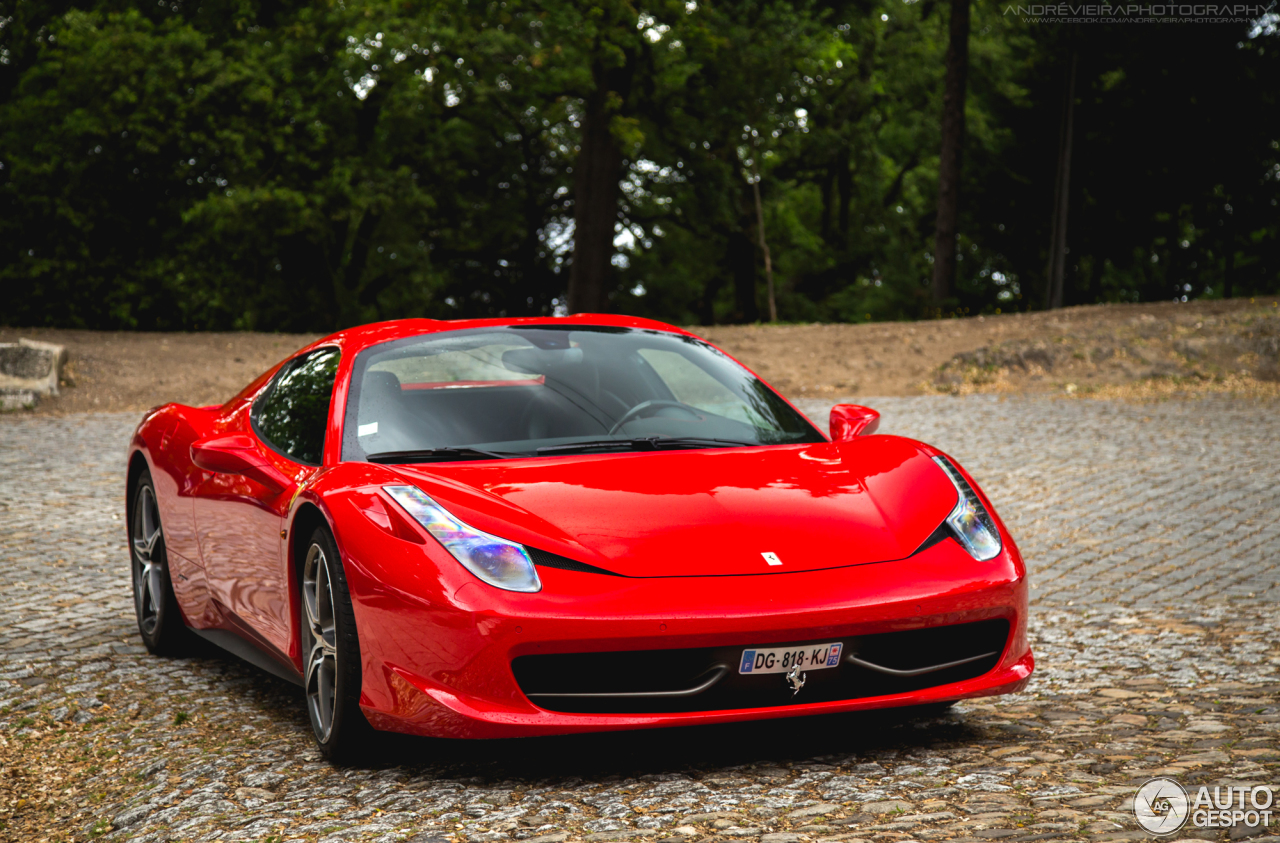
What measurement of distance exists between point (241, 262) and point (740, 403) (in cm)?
2970

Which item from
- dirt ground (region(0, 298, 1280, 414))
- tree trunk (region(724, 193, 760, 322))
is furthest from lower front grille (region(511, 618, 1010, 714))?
tree trunk (region(724, 193, 760, 322))

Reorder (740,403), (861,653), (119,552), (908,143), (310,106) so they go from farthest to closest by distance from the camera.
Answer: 1. (908,143)
2. (310,106)
3. (119,552)
4. (740,403)
5. (861,653)

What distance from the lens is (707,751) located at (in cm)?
379

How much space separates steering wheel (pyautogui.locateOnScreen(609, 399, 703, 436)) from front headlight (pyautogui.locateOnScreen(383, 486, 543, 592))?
3.51 ft

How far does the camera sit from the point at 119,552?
8.16 metres

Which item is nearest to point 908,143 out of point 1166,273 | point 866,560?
point 1166,273

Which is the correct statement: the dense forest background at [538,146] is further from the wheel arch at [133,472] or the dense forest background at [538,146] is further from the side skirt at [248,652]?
the side skirt at [248,652]

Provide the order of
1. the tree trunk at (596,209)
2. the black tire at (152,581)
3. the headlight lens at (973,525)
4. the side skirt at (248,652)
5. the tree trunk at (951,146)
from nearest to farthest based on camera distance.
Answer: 1. the headlight lens at (973,525)
2. the side skirt at (248,652)
3. the black tire at (152,581)
4. the tree trunk at (596,209)
5. the tree trunk at (951,146)

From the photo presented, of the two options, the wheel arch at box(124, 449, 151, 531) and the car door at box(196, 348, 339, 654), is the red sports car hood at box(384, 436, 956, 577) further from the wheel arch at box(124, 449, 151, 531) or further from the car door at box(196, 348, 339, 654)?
the wheel arch at box(124, 449, 151, 531)

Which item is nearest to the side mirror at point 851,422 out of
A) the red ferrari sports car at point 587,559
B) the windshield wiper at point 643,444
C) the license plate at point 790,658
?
the red ferrari sports car at point 587,559

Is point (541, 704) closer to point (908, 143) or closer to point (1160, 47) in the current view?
point (1160, 47)

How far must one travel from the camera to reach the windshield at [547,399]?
4.32 meters

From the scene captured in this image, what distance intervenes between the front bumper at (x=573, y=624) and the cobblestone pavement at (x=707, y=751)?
7.3 inches

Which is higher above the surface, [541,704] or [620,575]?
[620,575]
